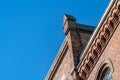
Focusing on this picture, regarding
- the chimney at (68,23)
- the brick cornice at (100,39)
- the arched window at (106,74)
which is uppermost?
the chimney at (68,23)

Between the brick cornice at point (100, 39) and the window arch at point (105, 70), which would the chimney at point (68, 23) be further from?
the window arch at point (105, 70)

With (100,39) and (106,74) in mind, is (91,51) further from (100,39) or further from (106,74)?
(106,74)

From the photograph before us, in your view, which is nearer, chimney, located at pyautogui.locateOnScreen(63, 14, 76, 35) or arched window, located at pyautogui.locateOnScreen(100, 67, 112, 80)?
arched window, located at pyautogui.locateOnScreen(100, 67, 112, 80)

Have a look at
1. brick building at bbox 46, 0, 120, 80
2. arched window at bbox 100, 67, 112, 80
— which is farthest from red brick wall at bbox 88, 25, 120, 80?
arched window at bbox 100, 67, 112, 80

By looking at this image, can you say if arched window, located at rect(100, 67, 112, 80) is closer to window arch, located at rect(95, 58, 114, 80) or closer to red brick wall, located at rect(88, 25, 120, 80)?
window arch, located at rect(95, 58, 114, 80)

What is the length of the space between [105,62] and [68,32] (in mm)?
5883

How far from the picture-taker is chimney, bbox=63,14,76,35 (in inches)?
1076

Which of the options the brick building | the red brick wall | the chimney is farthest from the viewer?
the chimney

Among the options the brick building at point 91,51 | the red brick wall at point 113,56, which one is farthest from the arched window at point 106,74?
the red brick wall at point 113,56

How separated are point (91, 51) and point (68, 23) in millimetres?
4739

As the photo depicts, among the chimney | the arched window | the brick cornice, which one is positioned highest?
the chimney

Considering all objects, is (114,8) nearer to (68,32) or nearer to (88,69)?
(88,69)

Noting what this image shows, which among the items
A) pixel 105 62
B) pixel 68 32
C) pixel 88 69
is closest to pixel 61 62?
pixel 68 32

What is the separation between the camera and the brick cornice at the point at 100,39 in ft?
71.1
